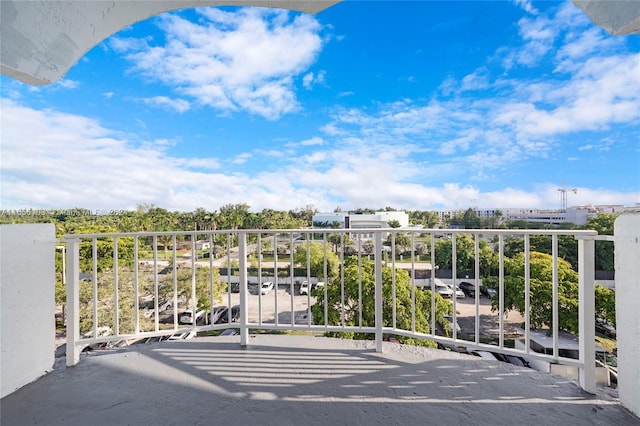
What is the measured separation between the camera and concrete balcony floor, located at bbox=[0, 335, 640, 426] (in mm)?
1314

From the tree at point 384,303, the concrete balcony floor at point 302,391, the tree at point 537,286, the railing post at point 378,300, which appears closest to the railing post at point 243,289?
the concrete balcony floor at point 302,391

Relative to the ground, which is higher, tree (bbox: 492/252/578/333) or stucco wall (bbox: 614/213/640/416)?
stucco wall (bbox: 614/213/640/416)

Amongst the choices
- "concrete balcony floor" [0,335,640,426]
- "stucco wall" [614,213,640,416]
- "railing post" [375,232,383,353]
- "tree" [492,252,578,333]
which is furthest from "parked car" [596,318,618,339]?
"tree" [492,252,578,333]

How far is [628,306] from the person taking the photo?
1366 mm

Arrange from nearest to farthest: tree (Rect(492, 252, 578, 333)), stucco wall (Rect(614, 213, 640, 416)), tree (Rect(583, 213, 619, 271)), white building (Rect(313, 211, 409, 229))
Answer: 1. stucco wall (Rect(614, 213, 640, 416))
2. tree (Rect(583, 213, 619, 271))
3. tree (Rect(492, 252, 578, 333))
4. white building (Rect(313, 211, 409, 229))

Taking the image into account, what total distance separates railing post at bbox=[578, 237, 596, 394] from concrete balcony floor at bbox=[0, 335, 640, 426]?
170 millimetres

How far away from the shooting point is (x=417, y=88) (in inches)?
641

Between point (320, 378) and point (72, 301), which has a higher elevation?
point (72, 301)

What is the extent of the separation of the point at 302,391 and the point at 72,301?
1720 mm

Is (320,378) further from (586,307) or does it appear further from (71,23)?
(71,23)

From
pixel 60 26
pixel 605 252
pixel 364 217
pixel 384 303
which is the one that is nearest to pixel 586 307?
pixel 605 252

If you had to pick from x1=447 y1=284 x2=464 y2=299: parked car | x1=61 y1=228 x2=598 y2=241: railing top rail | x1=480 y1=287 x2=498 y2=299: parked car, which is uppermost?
x1=61 y1=228 x2=598 y2=241: railing top rail

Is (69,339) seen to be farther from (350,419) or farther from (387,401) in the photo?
(387,401)

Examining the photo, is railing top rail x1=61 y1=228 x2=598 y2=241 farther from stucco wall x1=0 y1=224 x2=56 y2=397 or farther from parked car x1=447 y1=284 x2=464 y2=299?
parked car x1=447 y1=284 x2=464 y2=299
